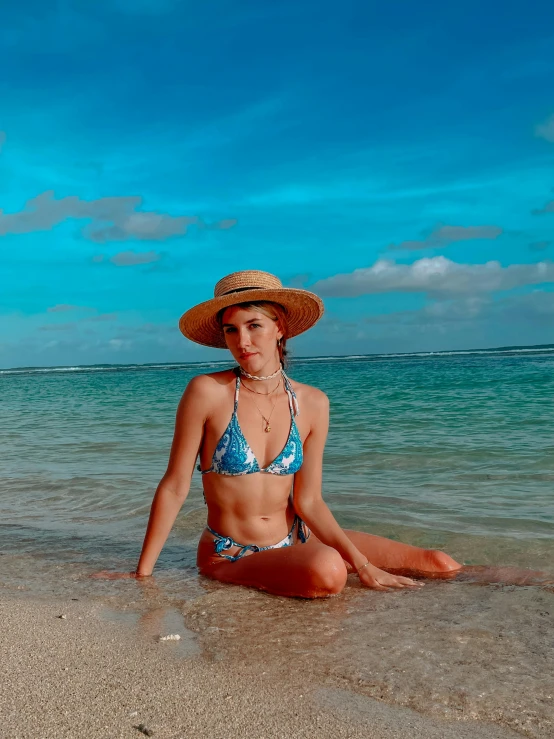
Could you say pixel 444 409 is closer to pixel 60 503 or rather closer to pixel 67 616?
pixel 60 503

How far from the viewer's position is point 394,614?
10.7 feet

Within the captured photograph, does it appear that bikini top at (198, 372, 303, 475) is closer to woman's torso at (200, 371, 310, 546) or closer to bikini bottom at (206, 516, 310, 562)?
woman's torso at (200, 371, 310, 546)

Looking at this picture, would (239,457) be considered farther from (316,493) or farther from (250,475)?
(316,493)

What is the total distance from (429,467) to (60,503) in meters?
3.75

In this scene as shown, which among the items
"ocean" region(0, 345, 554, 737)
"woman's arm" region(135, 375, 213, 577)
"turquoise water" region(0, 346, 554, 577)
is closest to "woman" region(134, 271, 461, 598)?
"woman's arm" region(135, 375, 213, 577)

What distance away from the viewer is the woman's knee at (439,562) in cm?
401

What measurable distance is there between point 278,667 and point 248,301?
1.76 meters

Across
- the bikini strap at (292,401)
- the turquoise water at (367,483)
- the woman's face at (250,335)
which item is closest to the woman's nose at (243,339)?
the woman's face at (250,335)

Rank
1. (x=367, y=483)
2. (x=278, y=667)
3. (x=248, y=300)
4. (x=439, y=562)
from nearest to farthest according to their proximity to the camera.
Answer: (x=278, y=667) → (x=248, y=300) → (x=439, y=562) → (x=367, y=483)

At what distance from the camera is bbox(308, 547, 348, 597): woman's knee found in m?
3.41

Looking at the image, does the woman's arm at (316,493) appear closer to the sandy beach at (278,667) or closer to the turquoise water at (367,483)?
the sandy beach at (278,667)

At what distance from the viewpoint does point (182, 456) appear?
12.1 feet

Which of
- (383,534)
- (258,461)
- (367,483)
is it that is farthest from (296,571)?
(367,483)

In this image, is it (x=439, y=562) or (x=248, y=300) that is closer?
(x=248, y=300)
